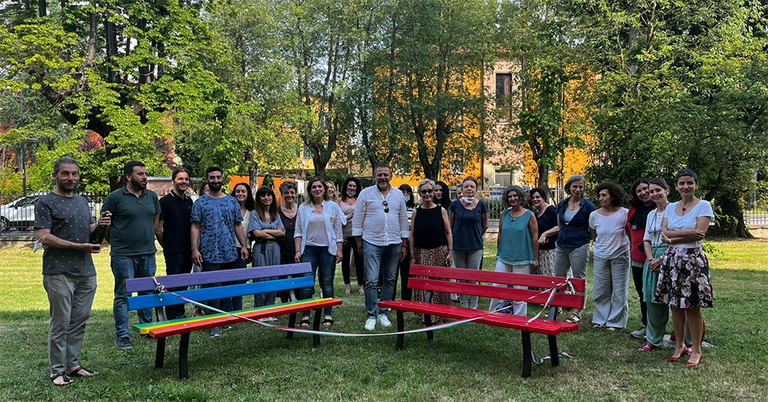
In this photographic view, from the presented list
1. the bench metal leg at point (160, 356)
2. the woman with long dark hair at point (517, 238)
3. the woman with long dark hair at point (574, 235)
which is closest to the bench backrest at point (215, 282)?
the bench metal leg at point (160, 356)

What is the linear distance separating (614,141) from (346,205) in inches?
348

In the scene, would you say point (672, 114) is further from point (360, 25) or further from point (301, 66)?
point (301, 66)

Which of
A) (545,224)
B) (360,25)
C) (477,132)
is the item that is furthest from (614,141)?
(360,25)

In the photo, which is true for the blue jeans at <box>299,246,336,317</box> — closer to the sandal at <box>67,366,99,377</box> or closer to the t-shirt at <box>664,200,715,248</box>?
the sandal at <box>67,366,99,377</box>

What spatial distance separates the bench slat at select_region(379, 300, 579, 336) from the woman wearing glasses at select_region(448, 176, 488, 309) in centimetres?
161

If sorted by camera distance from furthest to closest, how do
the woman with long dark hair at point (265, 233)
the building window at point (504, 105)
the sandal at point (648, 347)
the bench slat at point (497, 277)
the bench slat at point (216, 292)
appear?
the building window at point (504, 105)
the woman with long dark hair at point (265, 233)
the sandal at point (648, 347)
the bench slat at point (497, 277)
the bench slat at point (216, 292)

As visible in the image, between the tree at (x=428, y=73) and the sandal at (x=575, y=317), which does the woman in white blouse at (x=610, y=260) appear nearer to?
the sandal at (x=575, y=317)

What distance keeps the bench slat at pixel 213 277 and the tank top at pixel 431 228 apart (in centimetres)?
153

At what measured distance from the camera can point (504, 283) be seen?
5.62 m

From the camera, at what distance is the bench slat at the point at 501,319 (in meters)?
4.68

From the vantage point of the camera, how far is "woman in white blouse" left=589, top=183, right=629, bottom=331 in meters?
6.58

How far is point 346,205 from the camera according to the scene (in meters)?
9.62

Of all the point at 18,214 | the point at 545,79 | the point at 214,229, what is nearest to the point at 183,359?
the point at 214,229

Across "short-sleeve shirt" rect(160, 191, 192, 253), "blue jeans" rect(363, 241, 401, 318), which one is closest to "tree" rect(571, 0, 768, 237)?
"blue jeans" rect(363, 241, 401, 318)
